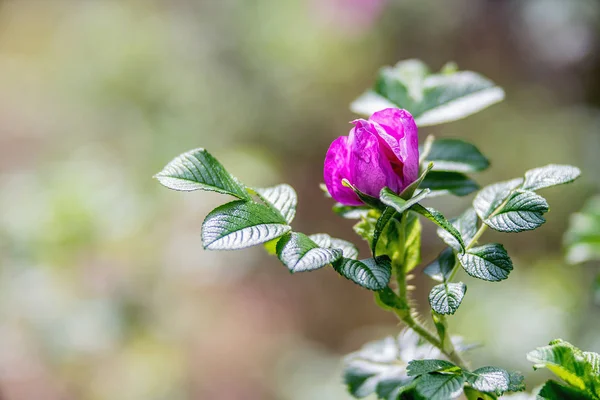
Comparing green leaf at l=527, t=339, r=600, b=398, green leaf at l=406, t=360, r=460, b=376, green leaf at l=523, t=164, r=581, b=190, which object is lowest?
green leaf at l=527, t=339, r=600, b=398

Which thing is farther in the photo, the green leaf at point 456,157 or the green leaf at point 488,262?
the green leaf at point 456,157

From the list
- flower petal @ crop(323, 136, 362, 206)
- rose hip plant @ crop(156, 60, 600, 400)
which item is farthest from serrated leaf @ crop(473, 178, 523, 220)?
flower petal @ crop(323, 136, 362, 206)

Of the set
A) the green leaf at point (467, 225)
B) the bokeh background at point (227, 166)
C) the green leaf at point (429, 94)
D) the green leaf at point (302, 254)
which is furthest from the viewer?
the bokeh background at point (227, 166)

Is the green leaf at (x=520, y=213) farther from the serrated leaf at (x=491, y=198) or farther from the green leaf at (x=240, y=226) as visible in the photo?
the green leaf at (x=240, y=226)

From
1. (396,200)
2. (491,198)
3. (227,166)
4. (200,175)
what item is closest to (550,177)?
(491,198)

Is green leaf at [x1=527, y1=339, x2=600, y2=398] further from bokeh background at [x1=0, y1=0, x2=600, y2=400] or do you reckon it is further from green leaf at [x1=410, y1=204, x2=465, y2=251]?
bokeh background at [x1=0, y1=0, x2=600, y2=400]

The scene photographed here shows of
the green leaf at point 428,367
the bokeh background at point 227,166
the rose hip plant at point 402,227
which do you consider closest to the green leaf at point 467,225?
the rose hip plant at point 402,227

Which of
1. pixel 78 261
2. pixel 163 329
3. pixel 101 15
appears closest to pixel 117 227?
pixel 78 261
